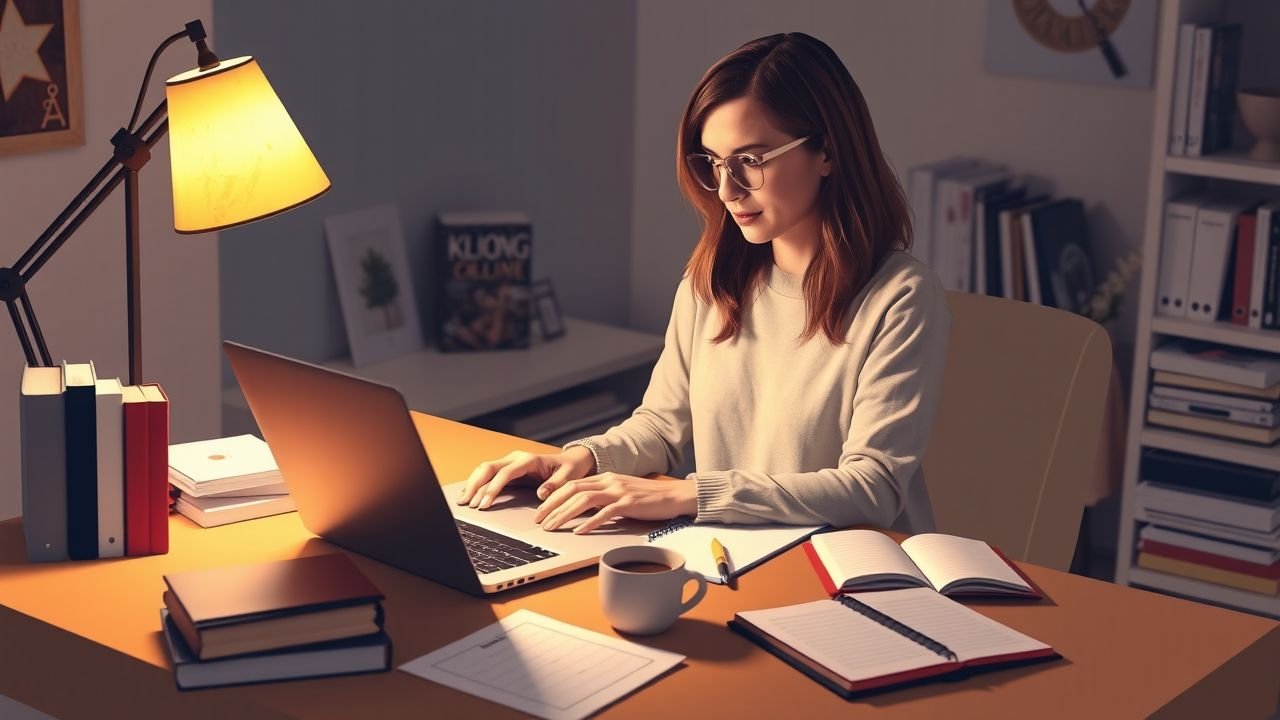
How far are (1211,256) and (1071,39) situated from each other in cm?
68

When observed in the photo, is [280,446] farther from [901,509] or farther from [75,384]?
[901,509]

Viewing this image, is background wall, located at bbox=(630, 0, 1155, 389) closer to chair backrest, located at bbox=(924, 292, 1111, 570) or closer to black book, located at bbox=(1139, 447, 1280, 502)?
black book, located at bbox=(1139, 447, 1280, 502)

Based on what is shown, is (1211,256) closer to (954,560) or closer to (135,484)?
(954,560)

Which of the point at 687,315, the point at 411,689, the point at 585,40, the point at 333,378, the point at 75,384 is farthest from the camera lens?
the point at 585,40

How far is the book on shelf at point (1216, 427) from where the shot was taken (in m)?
3.23

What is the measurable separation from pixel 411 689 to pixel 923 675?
46cm

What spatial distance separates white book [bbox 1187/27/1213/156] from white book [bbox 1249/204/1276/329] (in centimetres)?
18

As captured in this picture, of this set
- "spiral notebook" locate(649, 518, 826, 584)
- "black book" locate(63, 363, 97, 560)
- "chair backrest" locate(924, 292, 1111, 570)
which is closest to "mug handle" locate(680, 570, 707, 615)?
"spiral notebook" locate(649, 518, 826, 584)

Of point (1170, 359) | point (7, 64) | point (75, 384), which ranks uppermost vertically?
point (7, 64)

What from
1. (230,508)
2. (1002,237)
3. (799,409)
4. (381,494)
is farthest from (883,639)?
(1002,237)

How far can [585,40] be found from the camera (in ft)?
14.0

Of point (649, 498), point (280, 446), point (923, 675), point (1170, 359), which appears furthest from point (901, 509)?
point (1170, 359)

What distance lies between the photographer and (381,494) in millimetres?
1643

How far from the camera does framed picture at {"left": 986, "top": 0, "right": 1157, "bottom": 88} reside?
3578 millimetres
